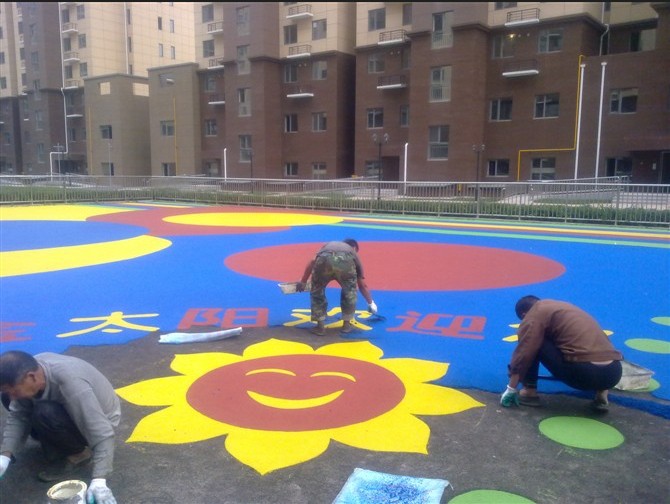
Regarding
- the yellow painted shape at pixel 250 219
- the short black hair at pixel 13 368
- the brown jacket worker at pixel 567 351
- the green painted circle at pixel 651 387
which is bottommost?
A: the green painted circle at pixel 651 387

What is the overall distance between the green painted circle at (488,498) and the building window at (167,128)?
53.4 meters

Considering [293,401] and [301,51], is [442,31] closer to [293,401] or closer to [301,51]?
[301,51]

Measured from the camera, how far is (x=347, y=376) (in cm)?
604

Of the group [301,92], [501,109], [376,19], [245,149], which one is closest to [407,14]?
[376,19]

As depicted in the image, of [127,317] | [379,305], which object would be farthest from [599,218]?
[127,317]

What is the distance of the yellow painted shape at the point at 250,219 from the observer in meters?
20.3

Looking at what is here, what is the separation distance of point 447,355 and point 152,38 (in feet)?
216

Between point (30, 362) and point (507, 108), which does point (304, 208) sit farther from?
point (30, 362)

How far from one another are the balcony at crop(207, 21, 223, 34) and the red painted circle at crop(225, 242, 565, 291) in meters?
40.6

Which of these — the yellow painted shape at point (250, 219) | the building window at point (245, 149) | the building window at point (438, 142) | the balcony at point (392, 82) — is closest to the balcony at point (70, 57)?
the building window at point (245, 149)

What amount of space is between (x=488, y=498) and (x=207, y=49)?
53.3 m

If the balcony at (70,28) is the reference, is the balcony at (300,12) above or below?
below

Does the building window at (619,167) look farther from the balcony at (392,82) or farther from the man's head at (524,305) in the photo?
the man's head at (524,305)

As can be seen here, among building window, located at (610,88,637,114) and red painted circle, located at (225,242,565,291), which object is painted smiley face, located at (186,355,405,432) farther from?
building window, located at (610,88,637,114)
